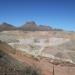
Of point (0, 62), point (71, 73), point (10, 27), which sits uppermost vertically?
point (10, 27)

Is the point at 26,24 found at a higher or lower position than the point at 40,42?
higher

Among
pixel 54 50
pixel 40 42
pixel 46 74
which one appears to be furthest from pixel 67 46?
pixel 46 74

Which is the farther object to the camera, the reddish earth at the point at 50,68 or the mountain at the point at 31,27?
the mountain at the point at 31,27

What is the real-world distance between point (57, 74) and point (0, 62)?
4763mm

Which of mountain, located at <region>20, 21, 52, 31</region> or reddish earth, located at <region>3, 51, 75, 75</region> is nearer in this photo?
reddish earth, located at <region>3, 51, 75, 75</region>

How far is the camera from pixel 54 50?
29547mm

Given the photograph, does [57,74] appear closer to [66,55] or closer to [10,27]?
[66,55]

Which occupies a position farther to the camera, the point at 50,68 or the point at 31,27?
the point at 31,27

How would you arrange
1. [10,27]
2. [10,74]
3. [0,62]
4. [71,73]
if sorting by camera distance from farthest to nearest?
[10,27] → [71,73] → [0,62] → [10,74]

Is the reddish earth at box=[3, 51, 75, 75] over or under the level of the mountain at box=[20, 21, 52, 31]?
under

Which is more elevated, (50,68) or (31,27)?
(31,27)

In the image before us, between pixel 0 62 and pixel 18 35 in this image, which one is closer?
pixel 0 62

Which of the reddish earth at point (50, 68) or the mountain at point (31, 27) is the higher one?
the mountain at point (31, 27)

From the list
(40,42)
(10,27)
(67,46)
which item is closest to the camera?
(67,46)
